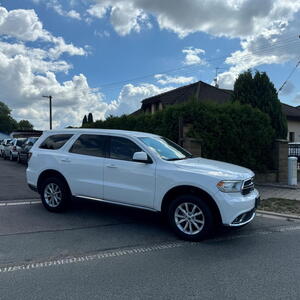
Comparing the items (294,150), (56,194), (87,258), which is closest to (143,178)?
(87,258)

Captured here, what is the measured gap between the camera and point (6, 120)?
91.4 metres

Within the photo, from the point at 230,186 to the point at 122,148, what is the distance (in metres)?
2.17

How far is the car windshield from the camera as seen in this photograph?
570cm

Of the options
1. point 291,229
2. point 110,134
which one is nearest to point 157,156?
point 110,134

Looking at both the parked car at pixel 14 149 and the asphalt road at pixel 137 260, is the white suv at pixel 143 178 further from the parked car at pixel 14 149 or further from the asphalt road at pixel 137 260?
the parked car at pixel 14 149

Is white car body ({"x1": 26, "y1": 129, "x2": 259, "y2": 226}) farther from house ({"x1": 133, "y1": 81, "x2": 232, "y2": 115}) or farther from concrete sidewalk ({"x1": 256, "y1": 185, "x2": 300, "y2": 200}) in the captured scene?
house ({"x1": 133, "y1": 81, "x2": 232, "y2": 115})

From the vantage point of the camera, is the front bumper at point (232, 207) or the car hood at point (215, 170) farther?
the car hood at point (215, 170)

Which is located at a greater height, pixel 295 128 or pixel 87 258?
pixel 295 128

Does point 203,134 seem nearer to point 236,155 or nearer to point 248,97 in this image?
point 236,155

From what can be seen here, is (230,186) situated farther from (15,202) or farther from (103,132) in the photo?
(15,202)

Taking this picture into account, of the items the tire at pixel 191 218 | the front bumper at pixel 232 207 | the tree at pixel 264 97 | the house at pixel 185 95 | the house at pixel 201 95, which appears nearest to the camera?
the front bumper at pixel 232 207

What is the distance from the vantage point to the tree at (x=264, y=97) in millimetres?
12789

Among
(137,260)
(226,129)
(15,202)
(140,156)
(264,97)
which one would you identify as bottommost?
(137,260)

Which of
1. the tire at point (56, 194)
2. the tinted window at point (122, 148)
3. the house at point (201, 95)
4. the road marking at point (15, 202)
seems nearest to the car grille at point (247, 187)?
the tinted window at point (122, 148)
